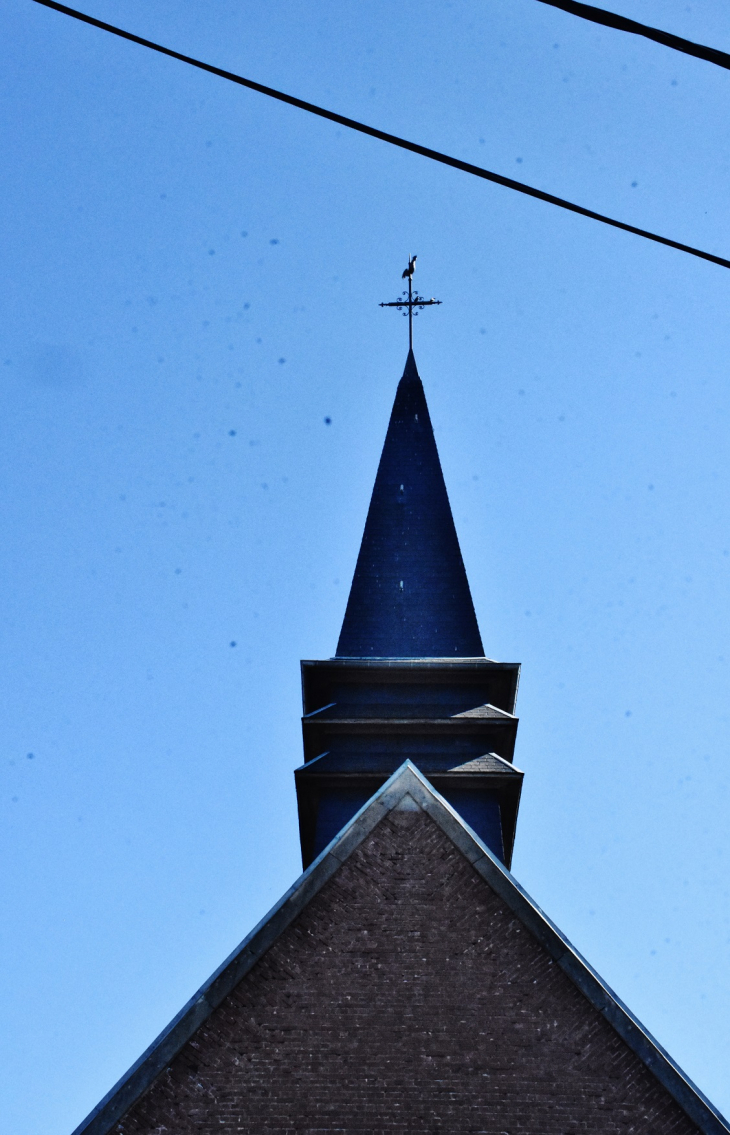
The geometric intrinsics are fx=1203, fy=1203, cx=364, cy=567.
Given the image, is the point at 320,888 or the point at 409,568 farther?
the point at 409,568

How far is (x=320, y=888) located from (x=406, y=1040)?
1.36m

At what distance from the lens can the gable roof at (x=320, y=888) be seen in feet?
28.3

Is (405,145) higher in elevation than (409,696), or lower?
higher

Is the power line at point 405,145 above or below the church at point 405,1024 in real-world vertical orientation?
above

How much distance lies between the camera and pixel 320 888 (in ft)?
31.9

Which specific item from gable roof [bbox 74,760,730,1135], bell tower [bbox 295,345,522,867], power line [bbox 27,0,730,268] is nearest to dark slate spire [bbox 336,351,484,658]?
bell tower [bbox 295,345,522,867]

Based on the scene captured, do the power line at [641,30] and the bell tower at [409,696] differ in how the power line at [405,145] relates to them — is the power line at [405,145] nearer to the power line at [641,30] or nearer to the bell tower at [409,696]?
the power line at [641,30]

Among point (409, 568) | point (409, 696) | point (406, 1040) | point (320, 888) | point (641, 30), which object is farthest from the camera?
point (409, 568)

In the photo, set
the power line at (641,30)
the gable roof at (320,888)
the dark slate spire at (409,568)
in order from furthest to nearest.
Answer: the dark slate spire at (409,568), the gable roof at (320,888), the power line at (641,30)

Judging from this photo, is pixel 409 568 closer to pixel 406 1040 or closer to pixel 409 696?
pixel 409 696

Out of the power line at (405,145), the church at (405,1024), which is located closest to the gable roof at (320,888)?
the church at (405,1024)

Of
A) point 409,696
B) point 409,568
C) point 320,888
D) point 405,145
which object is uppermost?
point 405,145

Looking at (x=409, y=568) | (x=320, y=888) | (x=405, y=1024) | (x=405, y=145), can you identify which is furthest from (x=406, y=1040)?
(x=409, y=568)

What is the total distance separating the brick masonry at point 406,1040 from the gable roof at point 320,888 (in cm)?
7
